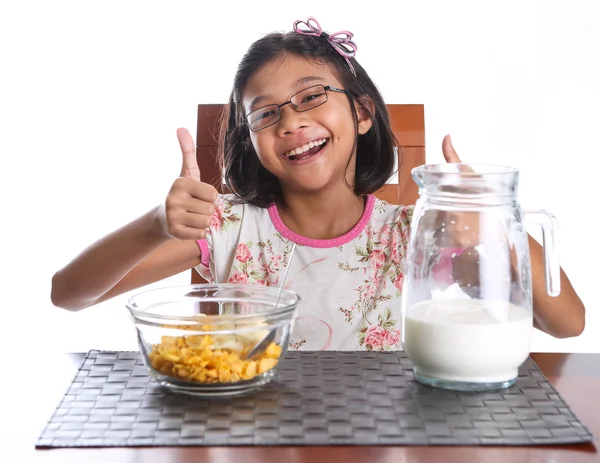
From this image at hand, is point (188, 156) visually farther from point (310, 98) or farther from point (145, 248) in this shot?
point (310, 98)

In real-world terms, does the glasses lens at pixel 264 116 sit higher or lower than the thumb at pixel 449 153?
higher

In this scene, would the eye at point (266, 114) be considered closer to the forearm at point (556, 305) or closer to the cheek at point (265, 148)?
the cheek at point (265, 148)

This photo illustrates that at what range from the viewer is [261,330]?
85cm

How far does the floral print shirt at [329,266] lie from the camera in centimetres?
146

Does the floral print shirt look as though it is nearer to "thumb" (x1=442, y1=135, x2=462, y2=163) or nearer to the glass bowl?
"thumb" (x1=442, y1=135, x2=462, y2=163)

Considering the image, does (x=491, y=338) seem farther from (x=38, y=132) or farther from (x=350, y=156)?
(x=38, y=132)

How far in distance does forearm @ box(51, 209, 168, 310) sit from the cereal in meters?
0.35

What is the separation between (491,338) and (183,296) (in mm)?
361

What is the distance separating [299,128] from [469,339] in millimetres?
680

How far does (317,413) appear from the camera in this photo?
2.56 feet

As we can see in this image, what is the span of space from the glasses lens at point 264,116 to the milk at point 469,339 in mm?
640

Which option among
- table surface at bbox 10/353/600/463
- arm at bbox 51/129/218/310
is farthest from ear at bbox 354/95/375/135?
table surface at bbox 10/353/600/463

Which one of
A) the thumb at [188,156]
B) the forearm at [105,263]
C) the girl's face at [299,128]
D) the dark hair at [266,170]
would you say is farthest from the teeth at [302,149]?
the forearm at [105,263]

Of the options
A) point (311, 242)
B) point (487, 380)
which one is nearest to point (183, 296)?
A: point (487, 380)
